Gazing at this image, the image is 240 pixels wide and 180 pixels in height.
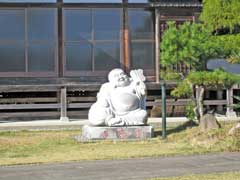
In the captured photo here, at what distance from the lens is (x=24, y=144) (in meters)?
15.4

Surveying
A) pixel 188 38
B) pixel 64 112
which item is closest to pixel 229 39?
pixel 188 38

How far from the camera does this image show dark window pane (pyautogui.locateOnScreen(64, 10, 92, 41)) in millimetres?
22562

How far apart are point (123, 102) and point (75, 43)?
23.6 feet

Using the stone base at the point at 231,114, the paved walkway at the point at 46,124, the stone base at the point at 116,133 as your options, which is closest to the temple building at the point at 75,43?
the paved walkway at the point at 46,124

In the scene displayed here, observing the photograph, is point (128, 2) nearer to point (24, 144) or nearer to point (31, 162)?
point (24, 144)

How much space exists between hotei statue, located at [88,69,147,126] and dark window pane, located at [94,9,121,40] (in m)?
6.98

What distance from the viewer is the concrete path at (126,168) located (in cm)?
1051

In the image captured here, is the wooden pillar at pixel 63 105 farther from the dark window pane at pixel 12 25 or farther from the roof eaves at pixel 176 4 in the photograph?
the roof eaves at pixel 176 4

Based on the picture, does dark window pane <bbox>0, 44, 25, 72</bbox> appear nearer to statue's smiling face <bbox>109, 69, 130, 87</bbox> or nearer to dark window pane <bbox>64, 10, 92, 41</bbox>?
dark window pane <bbox>64, 10, 92, 41</bbox>

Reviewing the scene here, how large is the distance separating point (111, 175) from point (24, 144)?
5272mm

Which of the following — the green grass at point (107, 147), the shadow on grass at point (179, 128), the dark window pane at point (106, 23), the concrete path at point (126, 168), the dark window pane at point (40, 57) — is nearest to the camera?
the concrete path at point (126, 168)

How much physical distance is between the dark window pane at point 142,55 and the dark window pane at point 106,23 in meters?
0.82

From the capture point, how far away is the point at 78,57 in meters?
22.8

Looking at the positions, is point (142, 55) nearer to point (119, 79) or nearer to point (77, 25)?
point (77, 25)
